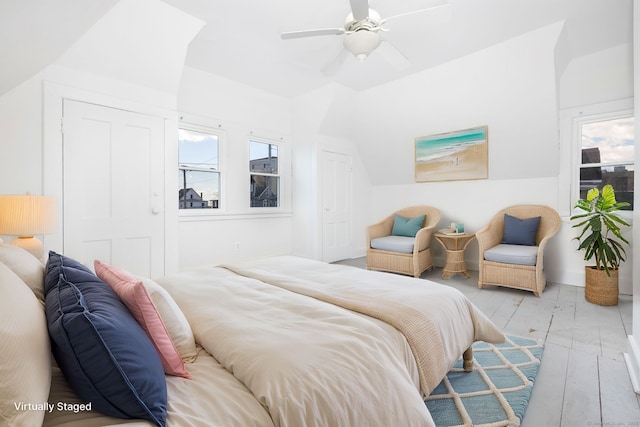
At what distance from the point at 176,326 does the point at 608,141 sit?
474 centimetres

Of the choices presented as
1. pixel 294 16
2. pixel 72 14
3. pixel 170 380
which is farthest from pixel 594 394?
pixel 72 14

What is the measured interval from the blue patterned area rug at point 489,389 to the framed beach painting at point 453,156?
2.81 meters

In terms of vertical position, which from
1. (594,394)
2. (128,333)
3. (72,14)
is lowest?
(594,394)

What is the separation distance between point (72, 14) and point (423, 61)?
10.9ft

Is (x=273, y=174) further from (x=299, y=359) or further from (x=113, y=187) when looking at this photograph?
(x=299, y=359)

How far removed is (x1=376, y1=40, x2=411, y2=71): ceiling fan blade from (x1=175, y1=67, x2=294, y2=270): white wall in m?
2.40

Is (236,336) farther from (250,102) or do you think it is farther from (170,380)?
(250,102)

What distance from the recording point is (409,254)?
13.8 feet

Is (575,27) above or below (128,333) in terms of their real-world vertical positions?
above

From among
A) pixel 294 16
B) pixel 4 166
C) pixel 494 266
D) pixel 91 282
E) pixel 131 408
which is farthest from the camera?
pixel 494 266

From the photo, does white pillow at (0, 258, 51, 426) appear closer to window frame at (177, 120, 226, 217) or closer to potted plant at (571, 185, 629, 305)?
window frame at (177, 120, 226, 217)

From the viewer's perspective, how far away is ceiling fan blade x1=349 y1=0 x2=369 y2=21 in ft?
7.05

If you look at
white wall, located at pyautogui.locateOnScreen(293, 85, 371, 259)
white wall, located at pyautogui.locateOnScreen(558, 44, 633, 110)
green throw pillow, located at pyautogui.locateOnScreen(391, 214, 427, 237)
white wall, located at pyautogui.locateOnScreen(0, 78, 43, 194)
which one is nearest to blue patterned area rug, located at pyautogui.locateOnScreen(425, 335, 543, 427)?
green throw pillow, located at pyautogui.locateOnScreen(391, 214, 427, 237)

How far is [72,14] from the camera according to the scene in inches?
74.4
